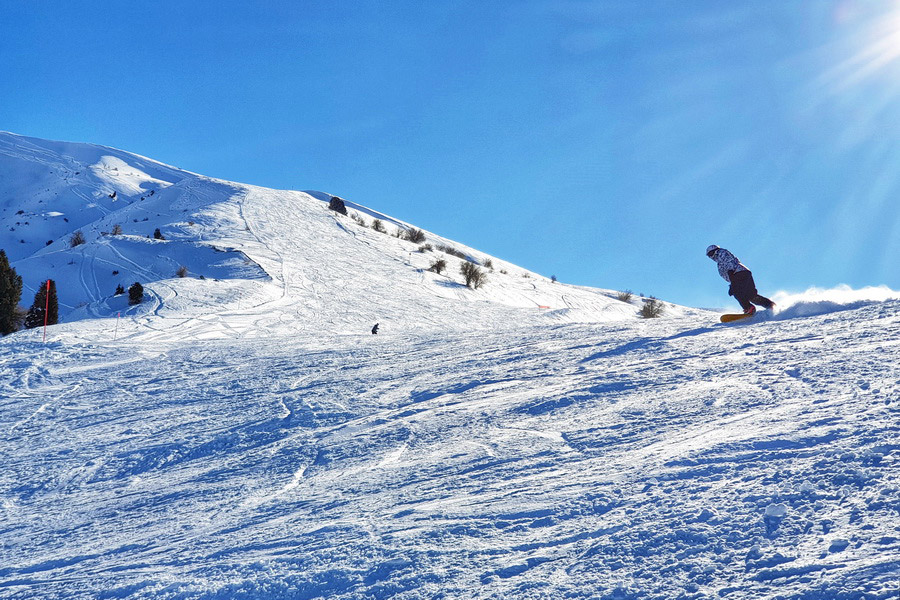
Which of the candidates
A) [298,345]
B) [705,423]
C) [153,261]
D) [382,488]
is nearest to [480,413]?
[382,488]

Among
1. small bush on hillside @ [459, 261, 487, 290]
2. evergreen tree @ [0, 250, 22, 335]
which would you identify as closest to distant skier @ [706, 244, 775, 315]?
small bush on hillside @ [459, 261, 487, 290]

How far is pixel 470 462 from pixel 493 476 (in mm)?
392

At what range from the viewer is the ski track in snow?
292 cm

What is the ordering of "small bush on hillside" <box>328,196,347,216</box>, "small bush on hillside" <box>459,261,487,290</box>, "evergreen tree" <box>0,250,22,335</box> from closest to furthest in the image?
"evergreen tree" <box>0,250,22,335</box>, "small bush on hillside" <box>459,261,487,290</box>, "small bush on hillside" <box>328,196,347,216</box>

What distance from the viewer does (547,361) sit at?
770 centimetres

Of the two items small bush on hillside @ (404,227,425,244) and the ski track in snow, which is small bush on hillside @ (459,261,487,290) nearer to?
small bush on hillside @ (404,227,425,244)

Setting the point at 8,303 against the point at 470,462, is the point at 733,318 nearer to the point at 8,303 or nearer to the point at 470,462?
the point at 470,462

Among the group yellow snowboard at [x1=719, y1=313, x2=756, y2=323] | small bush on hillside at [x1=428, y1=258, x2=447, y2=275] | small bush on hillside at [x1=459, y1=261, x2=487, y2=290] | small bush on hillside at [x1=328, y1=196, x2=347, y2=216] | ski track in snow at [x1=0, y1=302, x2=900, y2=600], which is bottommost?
ski track in snow at [x1=0, y1=302, x2=900, y2=600]

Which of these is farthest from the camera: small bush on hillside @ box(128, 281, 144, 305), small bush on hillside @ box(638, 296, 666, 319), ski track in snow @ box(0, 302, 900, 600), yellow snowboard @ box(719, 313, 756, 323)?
small bush on hillside @ box(638, 296, 666, 319)

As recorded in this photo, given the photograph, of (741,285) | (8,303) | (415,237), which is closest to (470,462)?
(741,285)

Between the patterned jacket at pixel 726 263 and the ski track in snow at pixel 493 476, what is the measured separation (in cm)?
146

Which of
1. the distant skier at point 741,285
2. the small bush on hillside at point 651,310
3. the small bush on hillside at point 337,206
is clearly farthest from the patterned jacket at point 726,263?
the small bush on hillside at point 337,206

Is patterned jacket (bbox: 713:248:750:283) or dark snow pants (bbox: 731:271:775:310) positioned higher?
patterned jacket (bbox: 713:248:750:283)

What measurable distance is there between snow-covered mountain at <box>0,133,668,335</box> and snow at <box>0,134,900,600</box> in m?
6.24
